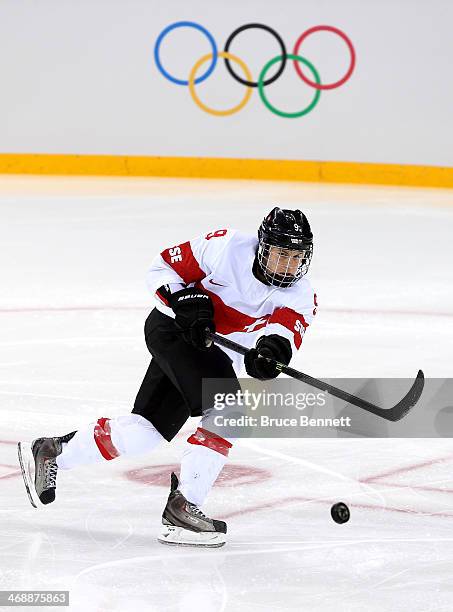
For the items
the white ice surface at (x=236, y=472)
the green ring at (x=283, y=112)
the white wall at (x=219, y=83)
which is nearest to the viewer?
the white ice surface at (x=236, y=472)

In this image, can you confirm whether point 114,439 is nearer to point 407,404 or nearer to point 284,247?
point 284,247

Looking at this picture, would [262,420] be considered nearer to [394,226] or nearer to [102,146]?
[394,226]

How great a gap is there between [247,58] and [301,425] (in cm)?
951

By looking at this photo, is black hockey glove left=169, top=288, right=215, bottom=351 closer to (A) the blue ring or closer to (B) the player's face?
(B) the player's face

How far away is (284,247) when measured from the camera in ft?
10.3

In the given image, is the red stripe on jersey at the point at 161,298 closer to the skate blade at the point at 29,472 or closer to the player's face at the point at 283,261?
the player's face at the point at 283,261

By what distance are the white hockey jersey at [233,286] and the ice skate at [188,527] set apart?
1.47ft

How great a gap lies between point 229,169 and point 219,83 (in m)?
0.95

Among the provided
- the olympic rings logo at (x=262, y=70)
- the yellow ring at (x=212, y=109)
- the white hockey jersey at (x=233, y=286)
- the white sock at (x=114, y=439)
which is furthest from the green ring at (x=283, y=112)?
the white sock at (x=114, y=439)

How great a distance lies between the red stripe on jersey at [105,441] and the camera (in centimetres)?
326

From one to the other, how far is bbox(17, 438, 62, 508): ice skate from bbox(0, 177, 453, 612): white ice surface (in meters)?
0.05

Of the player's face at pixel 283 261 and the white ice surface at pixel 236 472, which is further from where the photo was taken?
the player's face at pixel 283 261

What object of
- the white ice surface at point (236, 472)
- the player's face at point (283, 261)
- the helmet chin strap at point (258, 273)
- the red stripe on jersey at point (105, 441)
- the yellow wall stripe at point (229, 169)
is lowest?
the yellow wall stripe at point (229, 169)

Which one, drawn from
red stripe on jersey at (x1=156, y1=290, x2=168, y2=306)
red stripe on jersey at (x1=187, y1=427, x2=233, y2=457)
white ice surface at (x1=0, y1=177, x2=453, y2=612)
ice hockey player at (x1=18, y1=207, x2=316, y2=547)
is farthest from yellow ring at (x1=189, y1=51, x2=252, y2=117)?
red stripe on jersey at (x1=187, y1=427, x2=233, y2=457)
